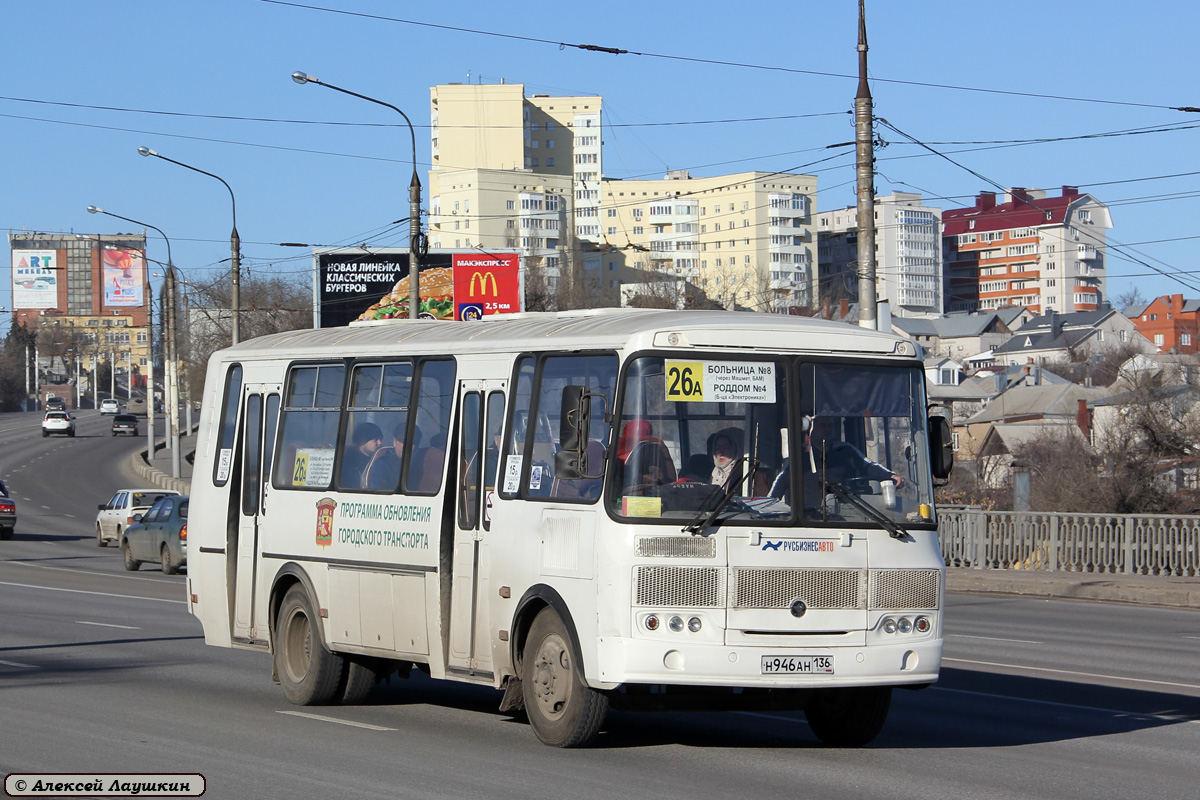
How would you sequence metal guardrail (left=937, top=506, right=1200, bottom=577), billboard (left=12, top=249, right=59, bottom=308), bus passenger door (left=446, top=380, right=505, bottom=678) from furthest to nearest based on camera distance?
1. billboard (left=12, top=249, right=59, bottom=308)
2. metal guardrail (left=937, top=506, right=1200, bottom=577)
3. bus passenger door (left=446, top=380, right=505, bottom=678)

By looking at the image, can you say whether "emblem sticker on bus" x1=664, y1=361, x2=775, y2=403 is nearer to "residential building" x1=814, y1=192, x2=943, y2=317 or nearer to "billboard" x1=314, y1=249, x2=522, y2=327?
"billboard" x1=314, y1=249, x2=522, y2=327

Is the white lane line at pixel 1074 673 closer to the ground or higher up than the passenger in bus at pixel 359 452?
closer to the ground

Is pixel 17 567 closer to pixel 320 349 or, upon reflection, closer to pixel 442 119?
pixel 320 349

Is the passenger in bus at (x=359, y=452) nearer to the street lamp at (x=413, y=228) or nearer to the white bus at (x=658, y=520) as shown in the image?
the white bus at (x=658, y=520)

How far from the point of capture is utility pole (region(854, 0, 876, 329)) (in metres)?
20.6

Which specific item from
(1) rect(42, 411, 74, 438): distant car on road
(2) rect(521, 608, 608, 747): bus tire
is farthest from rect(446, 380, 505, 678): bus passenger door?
(1) rect(42, 411, 74, 438): distant car on road

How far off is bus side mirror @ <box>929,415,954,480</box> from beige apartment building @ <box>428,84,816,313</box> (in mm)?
139665

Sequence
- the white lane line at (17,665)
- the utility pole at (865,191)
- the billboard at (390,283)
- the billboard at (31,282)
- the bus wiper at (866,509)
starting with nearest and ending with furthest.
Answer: the bus wiper at (866,509) < the white lane line at (17,665) < the utility pole at (865,191) < the billboard at (390,283) < the billboard at (31,282)

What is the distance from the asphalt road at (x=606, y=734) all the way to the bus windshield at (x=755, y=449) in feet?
4.76

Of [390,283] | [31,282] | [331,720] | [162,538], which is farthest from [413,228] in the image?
[31,282]

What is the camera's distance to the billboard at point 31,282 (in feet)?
488

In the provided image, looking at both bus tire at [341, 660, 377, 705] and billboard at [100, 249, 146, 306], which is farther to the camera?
billboard at [100, 249, 146, 306]

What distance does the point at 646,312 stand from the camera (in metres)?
9.61

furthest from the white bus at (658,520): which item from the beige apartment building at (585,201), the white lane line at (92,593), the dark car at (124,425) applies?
the beige apartment building at (585,201)
